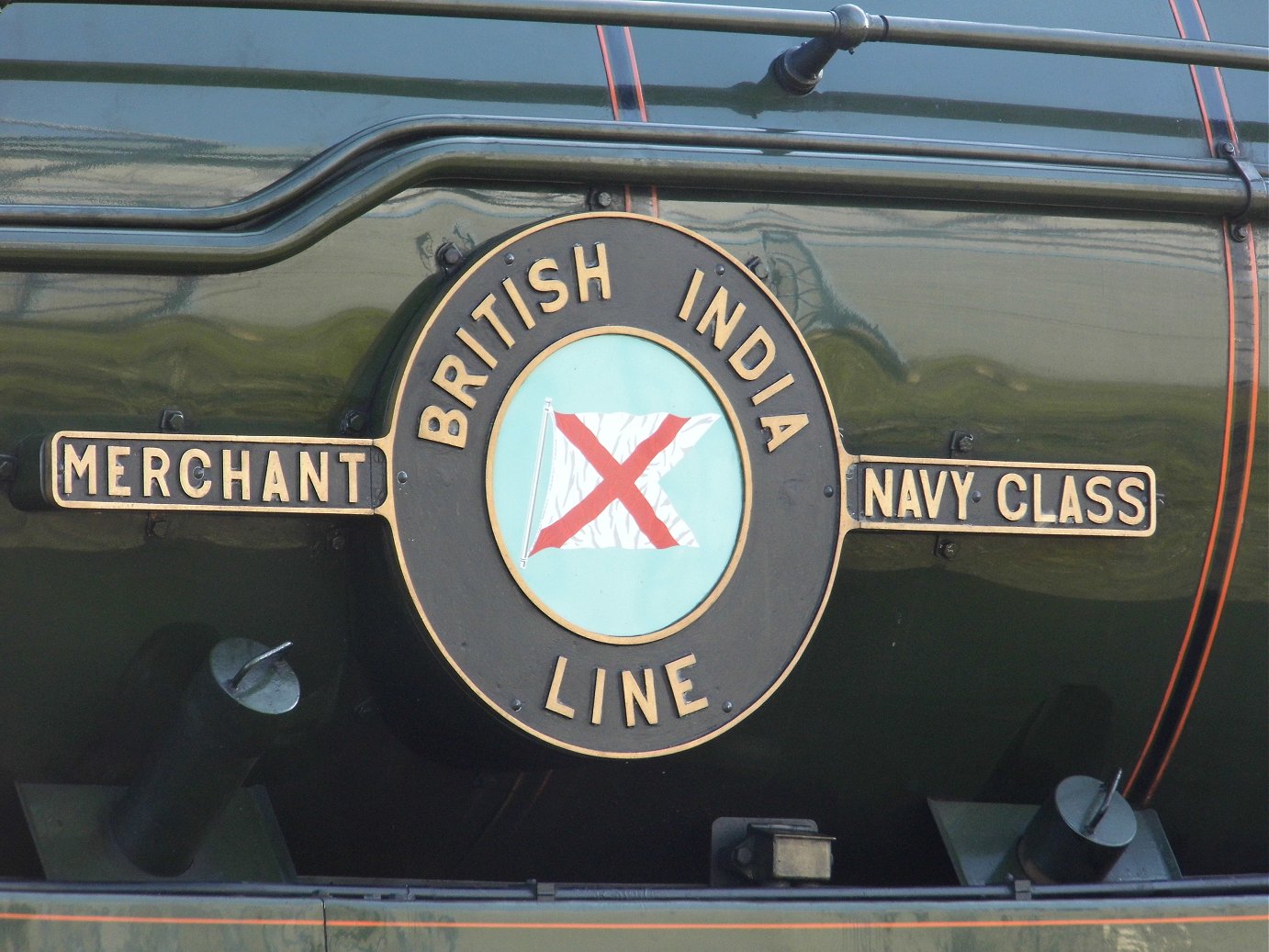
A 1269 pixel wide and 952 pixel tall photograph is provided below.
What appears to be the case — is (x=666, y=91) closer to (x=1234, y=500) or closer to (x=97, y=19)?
(x=97, y=19)

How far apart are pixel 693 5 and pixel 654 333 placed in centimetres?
57

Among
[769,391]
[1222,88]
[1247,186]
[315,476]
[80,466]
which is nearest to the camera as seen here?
[80,466]

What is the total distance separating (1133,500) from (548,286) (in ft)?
3.87

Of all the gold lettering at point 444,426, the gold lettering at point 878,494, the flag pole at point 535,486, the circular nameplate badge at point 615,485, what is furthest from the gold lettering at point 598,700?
the gold lettering at point 878,494

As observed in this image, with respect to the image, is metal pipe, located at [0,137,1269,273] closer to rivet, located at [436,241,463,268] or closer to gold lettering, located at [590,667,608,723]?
rivet, located at [436,241,463,268]

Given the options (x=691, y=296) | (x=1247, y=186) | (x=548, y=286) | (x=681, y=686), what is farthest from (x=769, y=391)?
Result: (x=1247, y=186)

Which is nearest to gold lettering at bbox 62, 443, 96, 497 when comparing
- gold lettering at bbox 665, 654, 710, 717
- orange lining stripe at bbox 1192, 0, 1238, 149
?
gold lettering at bbox 665, 654, 710, 717

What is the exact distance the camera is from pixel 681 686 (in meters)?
2.84

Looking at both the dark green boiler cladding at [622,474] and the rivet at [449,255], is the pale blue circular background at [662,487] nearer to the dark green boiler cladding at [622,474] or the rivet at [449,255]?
the dark green boiler cladding at [622,474]

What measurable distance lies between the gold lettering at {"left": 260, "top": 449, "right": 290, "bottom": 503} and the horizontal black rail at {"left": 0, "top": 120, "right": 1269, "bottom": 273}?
0.34 metres

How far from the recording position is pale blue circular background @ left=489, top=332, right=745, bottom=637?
9.12 ft

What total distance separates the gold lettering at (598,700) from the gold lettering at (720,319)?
23.4 inches

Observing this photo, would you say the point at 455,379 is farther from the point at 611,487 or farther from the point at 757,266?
the point at 757,266

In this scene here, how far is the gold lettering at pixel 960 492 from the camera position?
2.96 m
